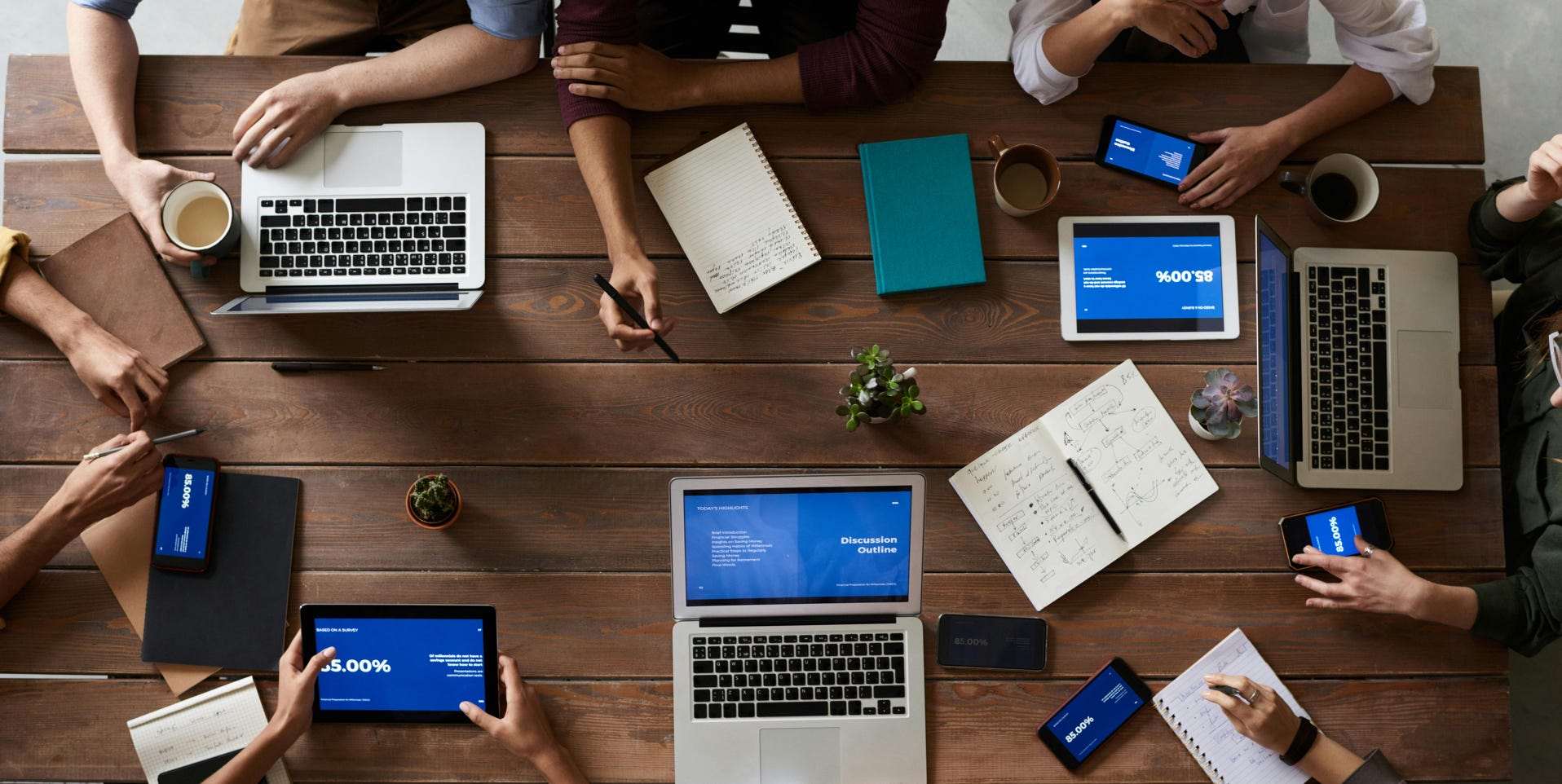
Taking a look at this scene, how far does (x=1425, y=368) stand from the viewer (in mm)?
1587

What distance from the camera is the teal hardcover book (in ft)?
5.18

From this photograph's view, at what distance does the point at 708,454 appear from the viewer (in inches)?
61.3

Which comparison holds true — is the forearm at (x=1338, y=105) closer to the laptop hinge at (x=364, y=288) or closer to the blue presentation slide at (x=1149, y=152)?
the blue presentation slide at (x=1149, y=152)

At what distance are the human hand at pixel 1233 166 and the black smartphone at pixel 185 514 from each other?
1804 mm

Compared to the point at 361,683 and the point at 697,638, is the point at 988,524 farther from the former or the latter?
the point at 361,683

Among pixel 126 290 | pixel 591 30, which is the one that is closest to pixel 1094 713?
pixel 591 30

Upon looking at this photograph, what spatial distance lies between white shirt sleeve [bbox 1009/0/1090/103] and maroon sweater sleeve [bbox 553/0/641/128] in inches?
27.8

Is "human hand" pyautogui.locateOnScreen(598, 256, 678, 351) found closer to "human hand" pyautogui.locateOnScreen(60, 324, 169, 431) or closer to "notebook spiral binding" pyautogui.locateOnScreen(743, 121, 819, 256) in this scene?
"notebook spiral binding" pyautogui.locateOnScreen(743, 121, 819, 256)

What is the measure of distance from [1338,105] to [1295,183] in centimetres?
17

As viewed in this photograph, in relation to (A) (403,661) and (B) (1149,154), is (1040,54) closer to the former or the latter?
(B) (1149,154)

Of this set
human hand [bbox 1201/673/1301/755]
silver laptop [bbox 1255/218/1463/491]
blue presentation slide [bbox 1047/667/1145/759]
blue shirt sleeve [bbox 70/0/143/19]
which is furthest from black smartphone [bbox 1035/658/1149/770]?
blue shirt sleeve [bbox 70/0/143/19]

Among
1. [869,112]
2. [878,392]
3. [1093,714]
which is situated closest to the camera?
[878,392]

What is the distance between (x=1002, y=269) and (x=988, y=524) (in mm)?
463

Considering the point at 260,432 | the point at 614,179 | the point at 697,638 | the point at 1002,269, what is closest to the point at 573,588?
the point at 697,638
